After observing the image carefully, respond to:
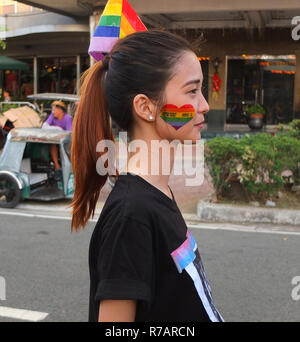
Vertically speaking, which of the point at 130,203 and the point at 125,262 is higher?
the point at 130,203

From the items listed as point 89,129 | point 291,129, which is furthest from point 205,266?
point 291,129

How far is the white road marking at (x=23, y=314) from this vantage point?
3818 millimetres

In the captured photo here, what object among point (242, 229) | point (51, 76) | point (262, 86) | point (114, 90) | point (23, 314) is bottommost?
point (23, 314)

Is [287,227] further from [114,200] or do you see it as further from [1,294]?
[114,200]

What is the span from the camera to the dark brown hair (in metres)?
1.35

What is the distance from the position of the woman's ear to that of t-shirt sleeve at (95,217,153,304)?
12.2 inches

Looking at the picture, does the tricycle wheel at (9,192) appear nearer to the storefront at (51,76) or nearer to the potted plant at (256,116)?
the potted plant at (256,116)

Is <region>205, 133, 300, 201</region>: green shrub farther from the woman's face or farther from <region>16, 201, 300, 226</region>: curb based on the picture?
the woman's face

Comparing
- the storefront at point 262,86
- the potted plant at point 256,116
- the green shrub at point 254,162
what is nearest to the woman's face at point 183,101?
the green shrub at point 254,162

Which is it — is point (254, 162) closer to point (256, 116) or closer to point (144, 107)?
point (144, 107)

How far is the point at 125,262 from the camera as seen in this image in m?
1.21

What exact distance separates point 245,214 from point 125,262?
241 inches

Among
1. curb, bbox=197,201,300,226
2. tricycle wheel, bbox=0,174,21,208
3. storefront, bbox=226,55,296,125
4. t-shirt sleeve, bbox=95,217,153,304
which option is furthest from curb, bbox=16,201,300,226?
storefront, bbox=226,55,296,125

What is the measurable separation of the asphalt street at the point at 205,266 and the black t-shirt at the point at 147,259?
105 inches
